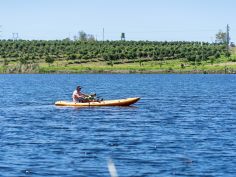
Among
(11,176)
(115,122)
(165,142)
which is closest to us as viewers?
(11,176)

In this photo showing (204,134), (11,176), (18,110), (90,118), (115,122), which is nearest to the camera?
(11,176)

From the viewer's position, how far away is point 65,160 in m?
34.4

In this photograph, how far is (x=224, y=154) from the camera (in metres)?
35.8

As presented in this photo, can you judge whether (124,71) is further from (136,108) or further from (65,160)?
(65,160)

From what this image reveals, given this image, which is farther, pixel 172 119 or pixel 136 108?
pixel 136 108

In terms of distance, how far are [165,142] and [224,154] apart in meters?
5.40

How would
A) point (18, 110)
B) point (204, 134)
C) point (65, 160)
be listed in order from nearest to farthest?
point (65, 160) < point (204, 134) < point (18, 110)

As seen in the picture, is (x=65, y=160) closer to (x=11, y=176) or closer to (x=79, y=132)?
(x=11, y=176)

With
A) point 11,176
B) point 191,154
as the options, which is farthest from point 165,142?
point 11,176

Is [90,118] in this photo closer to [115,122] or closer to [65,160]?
[115,122]

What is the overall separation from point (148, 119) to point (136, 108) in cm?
1324

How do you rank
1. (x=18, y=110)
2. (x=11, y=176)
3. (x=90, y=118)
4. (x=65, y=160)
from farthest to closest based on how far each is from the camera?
(x=18, y=110) → (x=90, y=118) → (x=65, y=160) → (x=11, y=176)

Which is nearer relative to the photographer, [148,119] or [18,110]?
[148,119]

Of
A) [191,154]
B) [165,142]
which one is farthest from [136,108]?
[191,154]
